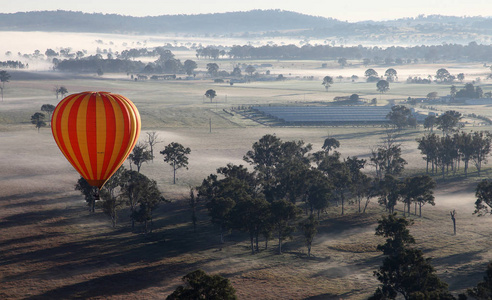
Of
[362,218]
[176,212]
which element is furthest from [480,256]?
[176,212]

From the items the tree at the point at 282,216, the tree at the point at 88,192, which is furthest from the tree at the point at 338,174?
the tree at the point at 88,192

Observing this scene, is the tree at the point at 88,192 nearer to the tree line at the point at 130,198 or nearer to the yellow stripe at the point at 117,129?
the tree line at the point at 130,198

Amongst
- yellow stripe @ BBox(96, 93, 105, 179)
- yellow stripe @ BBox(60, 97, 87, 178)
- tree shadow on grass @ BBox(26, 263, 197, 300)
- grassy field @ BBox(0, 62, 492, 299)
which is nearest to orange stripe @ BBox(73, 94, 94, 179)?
yellow stripe @ BBox(60, 97, 87, 178)

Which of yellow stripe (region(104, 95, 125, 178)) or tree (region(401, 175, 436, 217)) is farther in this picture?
tree (region(401, 175, 436, 217))

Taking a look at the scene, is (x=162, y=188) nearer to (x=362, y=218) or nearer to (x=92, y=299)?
(x=362, y=218)

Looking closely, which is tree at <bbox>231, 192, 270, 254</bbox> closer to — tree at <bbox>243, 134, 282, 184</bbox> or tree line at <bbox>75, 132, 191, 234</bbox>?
tree line at <bbox>75, 132, 191, 234</bbox>

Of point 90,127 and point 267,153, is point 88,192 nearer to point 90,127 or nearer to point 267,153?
point 90,127
